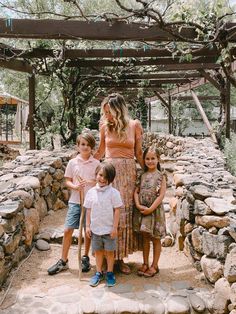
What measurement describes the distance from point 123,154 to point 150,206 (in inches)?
20.3

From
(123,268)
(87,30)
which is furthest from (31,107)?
(123,268)

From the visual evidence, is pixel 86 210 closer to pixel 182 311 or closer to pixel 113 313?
pixel 113 313

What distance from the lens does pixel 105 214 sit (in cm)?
336

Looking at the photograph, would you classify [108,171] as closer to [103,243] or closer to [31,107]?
[103,243]

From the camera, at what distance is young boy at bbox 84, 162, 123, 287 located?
3.37 m

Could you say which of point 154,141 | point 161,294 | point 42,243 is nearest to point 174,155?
point 154,141

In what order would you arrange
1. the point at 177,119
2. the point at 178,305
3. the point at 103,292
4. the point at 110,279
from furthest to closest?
the point at 177,119, the point at 110,279, the point at 103,292, the point at 178,305

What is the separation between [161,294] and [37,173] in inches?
109

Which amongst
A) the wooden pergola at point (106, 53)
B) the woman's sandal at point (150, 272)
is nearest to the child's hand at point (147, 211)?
the woman's sandal at point (150, 272)

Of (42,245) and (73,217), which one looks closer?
(73,217)

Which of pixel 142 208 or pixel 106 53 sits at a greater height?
pixel 106 53

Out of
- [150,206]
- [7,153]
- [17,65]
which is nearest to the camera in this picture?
[150,206]

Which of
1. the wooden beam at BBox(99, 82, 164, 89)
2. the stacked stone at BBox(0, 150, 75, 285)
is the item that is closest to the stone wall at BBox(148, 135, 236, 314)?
the stacked stone at BBox(0, 150, 75, 285)

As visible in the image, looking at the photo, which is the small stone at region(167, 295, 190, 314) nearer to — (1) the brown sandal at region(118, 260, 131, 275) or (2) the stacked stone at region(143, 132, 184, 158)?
(1) the brown sandal at region(118, 260, 131, 275)
